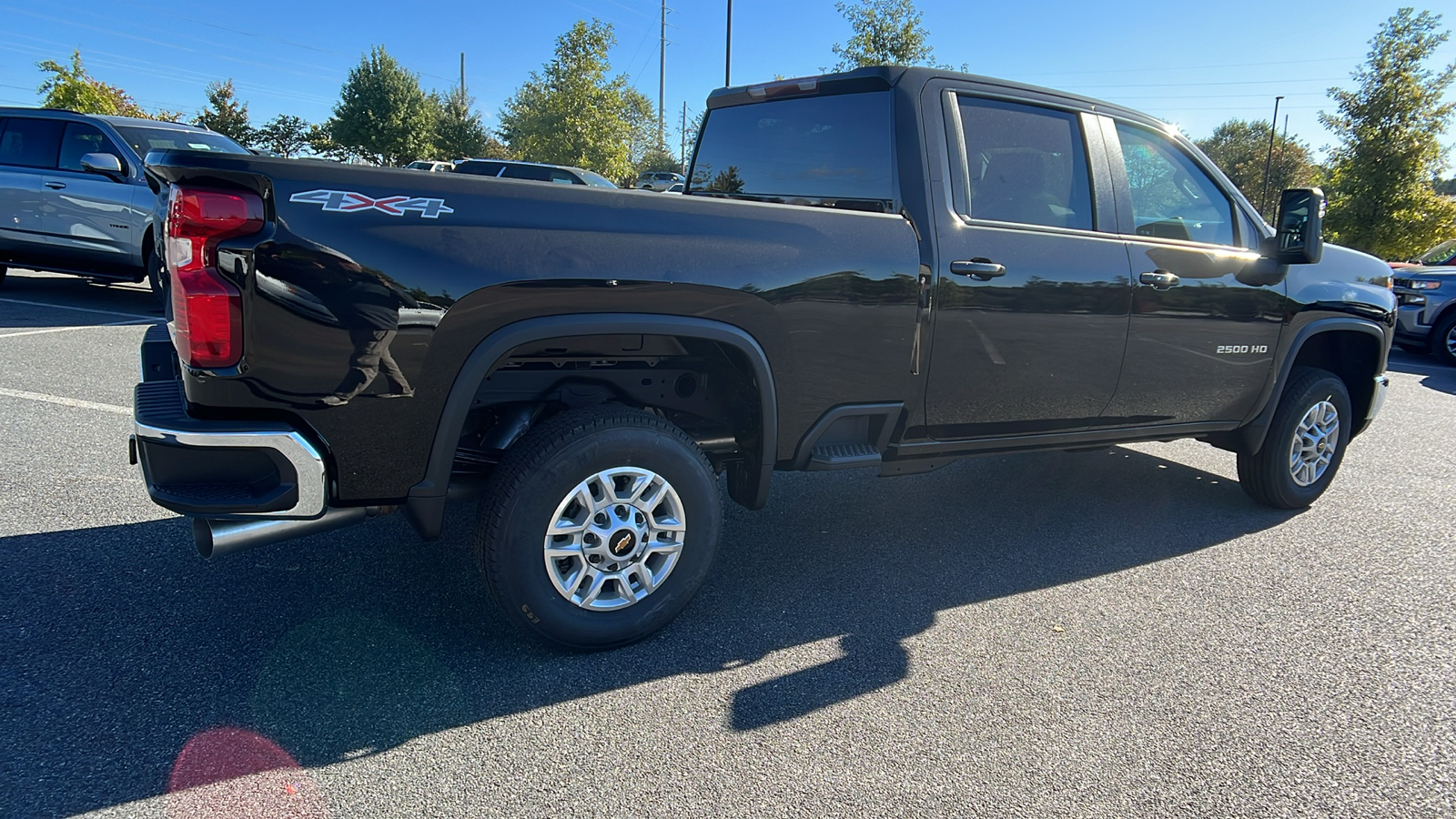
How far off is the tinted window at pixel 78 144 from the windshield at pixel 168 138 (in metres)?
0.25

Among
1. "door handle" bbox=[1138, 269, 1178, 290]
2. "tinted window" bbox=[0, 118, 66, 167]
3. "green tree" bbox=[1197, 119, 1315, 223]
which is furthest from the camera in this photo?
"green tree" bbox=[1197, 119, 1315, 223]

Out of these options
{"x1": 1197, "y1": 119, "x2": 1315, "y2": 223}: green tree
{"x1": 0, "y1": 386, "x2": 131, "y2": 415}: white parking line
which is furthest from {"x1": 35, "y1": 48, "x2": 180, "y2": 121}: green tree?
{"x1": 1197, "y1": 119, "x2": 1315, "y2": 223}: green tree

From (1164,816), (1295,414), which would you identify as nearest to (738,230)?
(1164,816)

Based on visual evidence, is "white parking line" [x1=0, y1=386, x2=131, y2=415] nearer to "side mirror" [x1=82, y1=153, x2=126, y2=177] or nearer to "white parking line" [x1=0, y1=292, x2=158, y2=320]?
"side mirror" [x1=82, y1=153, x2=126, y2=177]

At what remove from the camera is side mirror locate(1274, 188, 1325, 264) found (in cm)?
410

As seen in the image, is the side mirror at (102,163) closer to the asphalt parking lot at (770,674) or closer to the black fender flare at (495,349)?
the asphalt parking lot at (770,674)

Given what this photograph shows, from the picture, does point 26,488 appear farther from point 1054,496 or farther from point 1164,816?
point 1054,496

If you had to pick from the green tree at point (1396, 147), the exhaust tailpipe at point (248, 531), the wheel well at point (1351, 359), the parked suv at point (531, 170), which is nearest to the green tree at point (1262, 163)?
the green tree at point (1396, 147)

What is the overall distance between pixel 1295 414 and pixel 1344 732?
96.2 inches

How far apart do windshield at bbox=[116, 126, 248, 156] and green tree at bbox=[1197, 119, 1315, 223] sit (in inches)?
2100

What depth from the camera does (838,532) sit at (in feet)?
13.9

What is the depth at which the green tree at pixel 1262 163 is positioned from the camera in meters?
53.7

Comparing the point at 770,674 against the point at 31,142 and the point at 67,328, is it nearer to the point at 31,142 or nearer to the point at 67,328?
the point at 67,328

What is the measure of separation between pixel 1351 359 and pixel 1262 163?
61.6m
